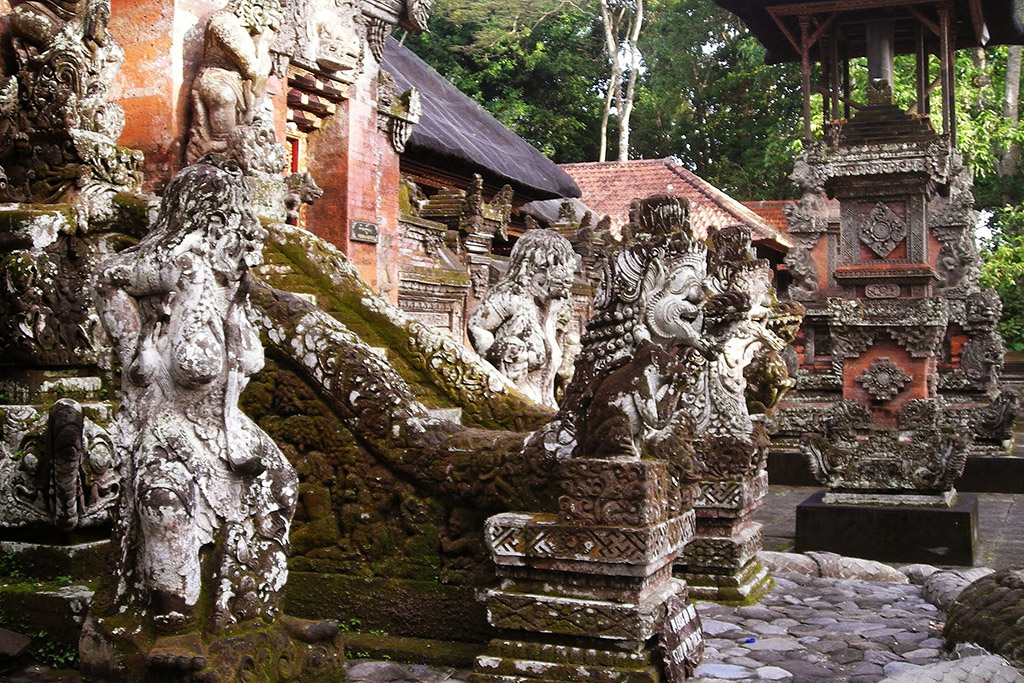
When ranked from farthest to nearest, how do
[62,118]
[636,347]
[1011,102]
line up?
1. [1011,102]
2. [62,118]
3. [636,347]

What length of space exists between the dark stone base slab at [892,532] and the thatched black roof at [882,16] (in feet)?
25.5

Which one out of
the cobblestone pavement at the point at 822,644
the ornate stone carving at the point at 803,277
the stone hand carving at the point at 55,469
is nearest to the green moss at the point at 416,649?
the cobblestone pavement at the point at 822,644

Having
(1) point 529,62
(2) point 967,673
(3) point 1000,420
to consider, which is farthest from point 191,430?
(1) point 529,62

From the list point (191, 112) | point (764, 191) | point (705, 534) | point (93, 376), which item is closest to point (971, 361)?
point (705, 534)

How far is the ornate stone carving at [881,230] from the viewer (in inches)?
486

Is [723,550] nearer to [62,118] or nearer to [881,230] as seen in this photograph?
[62,118]

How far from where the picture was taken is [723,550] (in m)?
7.34

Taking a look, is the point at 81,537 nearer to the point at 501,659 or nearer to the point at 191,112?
the point at 501,659

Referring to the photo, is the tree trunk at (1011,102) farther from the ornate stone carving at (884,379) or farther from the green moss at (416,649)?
the green moss at (416,649)

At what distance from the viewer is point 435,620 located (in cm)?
A: 547

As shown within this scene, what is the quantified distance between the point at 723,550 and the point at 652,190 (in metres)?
23.0

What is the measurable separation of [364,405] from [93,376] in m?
1.55

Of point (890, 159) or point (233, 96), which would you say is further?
point (890, 159)

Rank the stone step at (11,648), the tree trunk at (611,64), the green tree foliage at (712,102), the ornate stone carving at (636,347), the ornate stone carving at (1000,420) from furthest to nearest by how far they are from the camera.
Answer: the green tree foliage at (712,102) → the tree trunk at (611,64) → the ornate stone carving at (1000,420) → the ornate stone carving at (636,347) → the stone step at (11,648)
